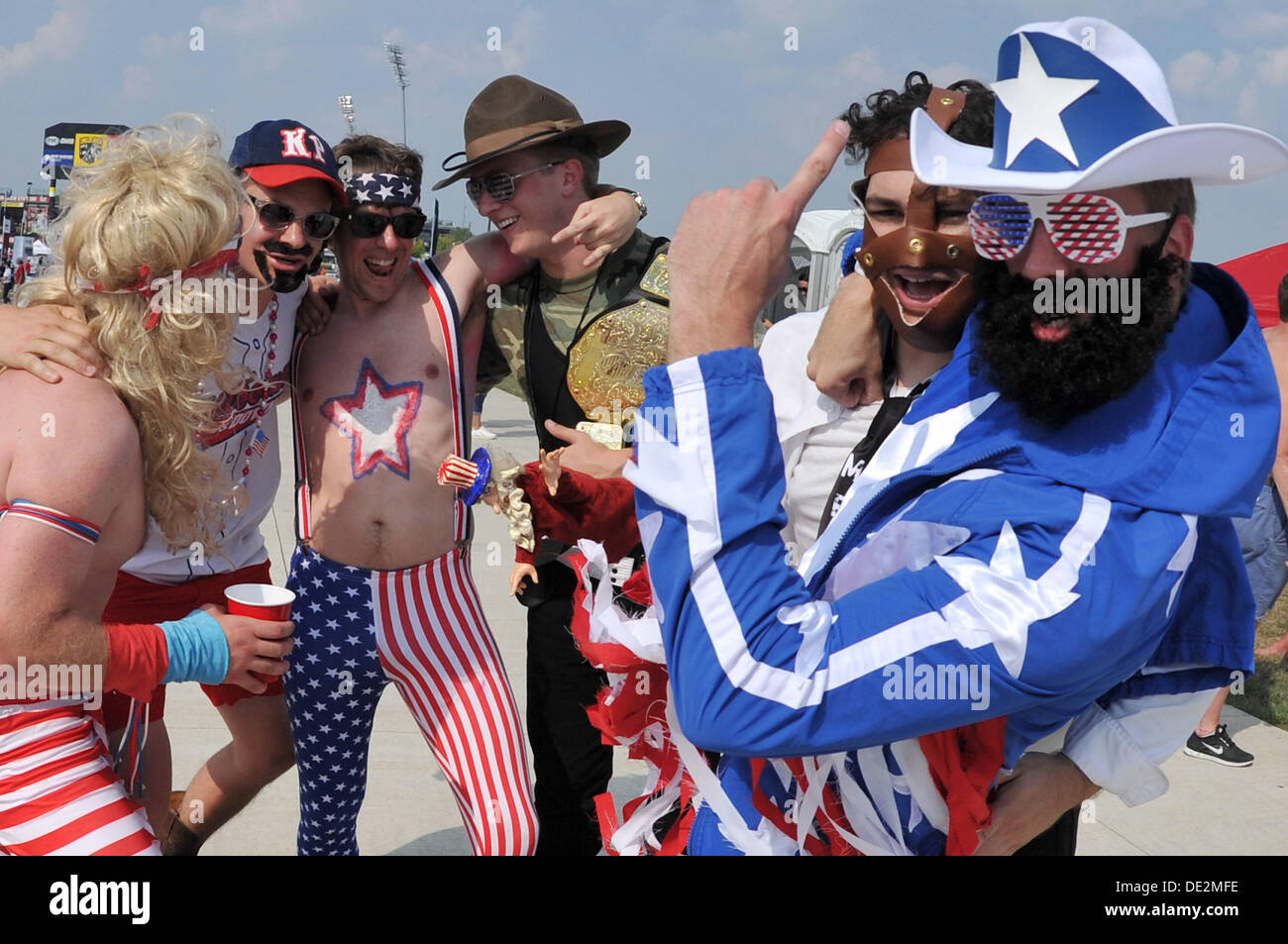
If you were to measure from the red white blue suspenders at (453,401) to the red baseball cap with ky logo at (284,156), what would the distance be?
0.34 metres

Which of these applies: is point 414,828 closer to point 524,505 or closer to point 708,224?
point 524,505

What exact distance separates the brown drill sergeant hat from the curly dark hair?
1.21 m

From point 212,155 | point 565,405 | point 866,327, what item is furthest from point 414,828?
point 866,327

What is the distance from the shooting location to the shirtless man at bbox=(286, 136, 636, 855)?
2.81 metres

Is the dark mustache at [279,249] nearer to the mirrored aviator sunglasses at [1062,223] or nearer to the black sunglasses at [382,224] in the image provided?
the black sunglasses at [382,224]

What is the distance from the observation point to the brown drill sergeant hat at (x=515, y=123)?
288 cm

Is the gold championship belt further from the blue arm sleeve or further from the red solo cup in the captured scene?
the blue arm sleeve

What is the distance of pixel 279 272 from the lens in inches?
105

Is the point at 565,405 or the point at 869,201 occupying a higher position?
the point at 869,201

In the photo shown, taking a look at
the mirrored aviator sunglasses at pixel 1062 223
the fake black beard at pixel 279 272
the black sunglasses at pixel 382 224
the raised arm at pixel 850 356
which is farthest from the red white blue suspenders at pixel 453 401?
the mirrored aviator sunglasses at pixel 1062 223

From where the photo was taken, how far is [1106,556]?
4.00 feet

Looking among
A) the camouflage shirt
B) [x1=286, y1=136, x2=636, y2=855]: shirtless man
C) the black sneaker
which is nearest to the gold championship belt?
the camouflage shirt

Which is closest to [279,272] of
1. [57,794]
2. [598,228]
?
[598,228]
